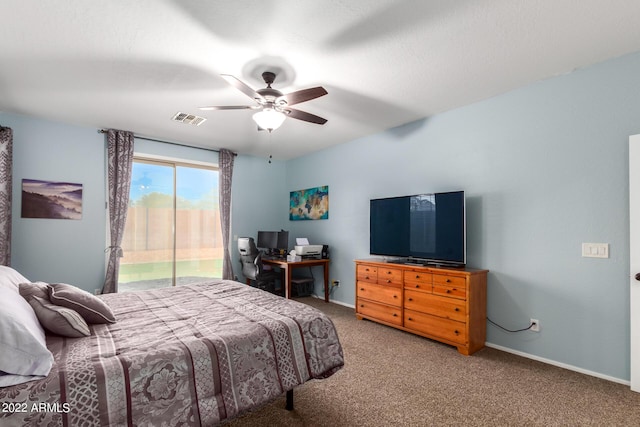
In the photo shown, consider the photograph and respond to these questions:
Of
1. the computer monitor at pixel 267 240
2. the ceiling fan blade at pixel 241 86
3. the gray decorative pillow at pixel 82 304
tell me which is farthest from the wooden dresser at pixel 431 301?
the gray decorative pillow at pixel 82 304

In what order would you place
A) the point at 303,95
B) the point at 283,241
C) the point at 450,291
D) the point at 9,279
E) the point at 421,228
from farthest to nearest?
the point at 283,241, the point at 421,228, the point at 450,291, the point at 303,95, the point at 9,279

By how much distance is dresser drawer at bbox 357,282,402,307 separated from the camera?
3.50m

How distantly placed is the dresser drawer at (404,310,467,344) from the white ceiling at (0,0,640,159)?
2297 mm

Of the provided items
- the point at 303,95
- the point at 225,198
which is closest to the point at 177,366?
the point at 303,95

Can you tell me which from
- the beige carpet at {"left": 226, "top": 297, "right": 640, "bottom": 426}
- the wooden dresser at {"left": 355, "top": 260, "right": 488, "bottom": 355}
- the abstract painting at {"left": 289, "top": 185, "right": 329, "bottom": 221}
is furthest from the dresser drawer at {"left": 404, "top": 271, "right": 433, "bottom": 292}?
the abstract painting at {"left": 289, "top": 185, "right": 329, "bottom": 221}

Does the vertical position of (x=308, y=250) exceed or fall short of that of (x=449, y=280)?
it exceeds it

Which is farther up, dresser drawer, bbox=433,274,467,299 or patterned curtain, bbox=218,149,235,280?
patterned curtain, bbox=218,149,235,280

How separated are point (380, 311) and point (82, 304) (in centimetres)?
295

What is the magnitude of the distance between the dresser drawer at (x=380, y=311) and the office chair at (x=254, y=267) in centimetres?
165

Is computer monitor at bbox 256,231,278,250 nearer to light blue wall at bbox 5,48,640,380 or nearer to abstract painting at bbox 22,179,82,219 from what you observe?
light blue wall at bbox 5,48,640,380

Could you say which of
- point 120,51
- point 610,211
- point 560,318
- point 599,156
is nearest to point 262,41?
point 120,51

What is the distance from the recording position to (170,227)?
491 cm

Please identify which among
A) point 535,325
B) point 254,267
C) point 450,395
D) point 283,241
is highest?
point 283,241

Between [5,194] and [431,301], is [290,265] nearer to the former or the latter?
[431,301]
